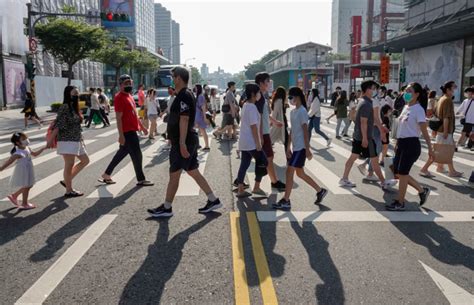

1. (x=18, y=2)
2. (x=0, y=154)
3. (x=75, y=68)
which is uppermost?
(x=18, y=2)

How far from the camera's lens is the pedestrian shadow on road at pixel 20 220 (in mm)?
5246

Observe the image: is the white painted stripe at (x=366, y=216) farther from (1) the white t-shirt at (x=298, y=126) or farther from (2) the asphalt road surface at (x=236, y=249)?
(1) the white t-shirt at (x=298, y=126)

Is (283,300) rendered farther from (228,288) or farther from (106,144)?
(106,144)

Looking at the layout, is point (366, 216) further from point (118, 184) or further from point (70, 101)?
point (70, 101)

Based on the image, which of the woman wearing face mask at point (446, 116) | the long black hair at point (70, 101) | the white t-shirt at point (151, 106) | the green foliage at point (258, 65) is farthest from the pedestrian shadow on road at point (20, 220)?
the green foliage at point (258, 65)

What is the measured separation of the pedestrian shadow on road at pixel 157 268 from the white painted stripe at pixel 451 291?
2.40 meters

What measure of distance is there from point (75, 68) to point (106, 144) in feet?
127

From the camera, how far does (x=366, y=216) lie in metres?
5.96

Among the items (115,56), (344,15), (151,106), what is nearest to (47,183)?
(151,106)

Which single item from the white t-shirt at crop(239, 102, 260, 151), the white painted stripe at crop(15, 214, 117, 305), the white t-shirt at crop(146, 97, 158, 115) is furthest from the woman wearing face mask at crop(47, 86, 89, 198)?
the white t-shirt at crop(146, 97, 158, 115)

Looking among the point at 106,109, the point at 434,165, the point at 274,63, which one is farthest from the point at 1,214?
the point at 274,63

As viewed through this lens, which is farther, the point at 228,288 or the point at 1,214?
the point at 1,214

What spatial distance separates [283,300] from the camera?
3.58 m

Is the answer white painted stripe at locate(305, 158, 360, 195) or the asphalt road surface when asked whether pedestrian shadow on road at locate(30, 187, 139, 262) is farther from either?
white painted stripe at locate(305, 158, 360, 195)
